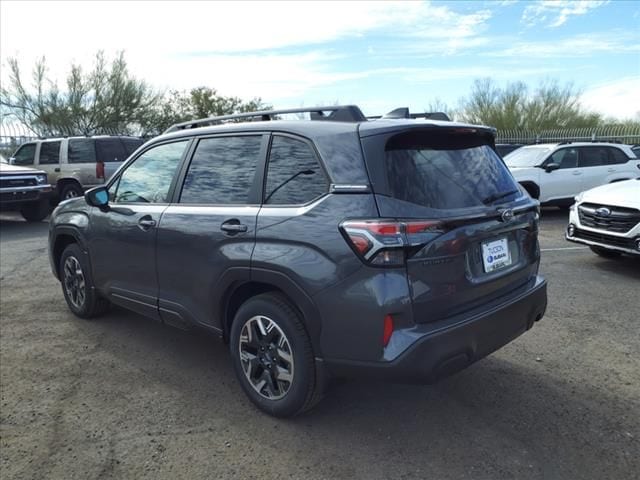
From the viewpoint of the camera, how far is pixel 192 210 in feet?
11.8

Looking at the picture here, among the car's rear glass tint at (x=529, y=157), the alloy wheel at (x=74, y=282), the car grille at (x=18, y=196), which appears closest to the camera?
the alloy wheel at (x=74, y=282)

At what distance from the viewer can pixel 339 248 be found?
2.73 m

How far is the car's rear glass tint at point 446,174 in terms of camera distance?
2.80 m

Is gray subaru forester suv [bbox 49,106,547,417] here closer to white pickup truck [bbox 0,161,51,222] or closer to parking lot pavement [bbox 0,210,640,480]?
parking lot pavement [bbox 0,210,640,480]

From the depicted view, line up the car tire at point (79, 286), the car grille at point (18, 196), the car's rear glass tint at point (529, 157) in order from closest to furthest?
the car tire at point (79, 286), the car grille at point (18, 196), the car's rear glass tint at point (529, 157)

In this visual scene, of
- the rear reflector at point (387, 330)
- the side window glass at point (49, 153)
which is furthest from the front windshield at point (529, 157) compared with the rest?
the side window glass at point (49, 153)

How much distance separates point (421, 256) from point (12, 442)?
256 cm

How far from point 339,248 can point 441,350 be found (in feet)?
2.37

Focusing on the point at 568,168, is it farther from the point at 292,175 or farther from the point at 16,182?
the point at 16,182

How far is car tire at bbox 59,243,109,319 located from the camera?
485 centimetres

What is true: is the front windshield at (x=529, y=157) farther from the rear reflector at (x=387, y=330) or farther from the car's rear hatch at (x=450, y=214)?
the rear reflector at (x=387, y=330)

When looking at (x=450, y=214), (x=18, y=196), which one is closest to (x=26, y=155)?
(x=18, y=196)

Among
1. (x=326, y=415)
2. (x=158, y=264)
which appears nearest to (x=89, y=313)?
(x=158, y=264)

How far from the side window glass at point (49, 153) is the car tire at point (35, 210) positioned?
1759 mm
